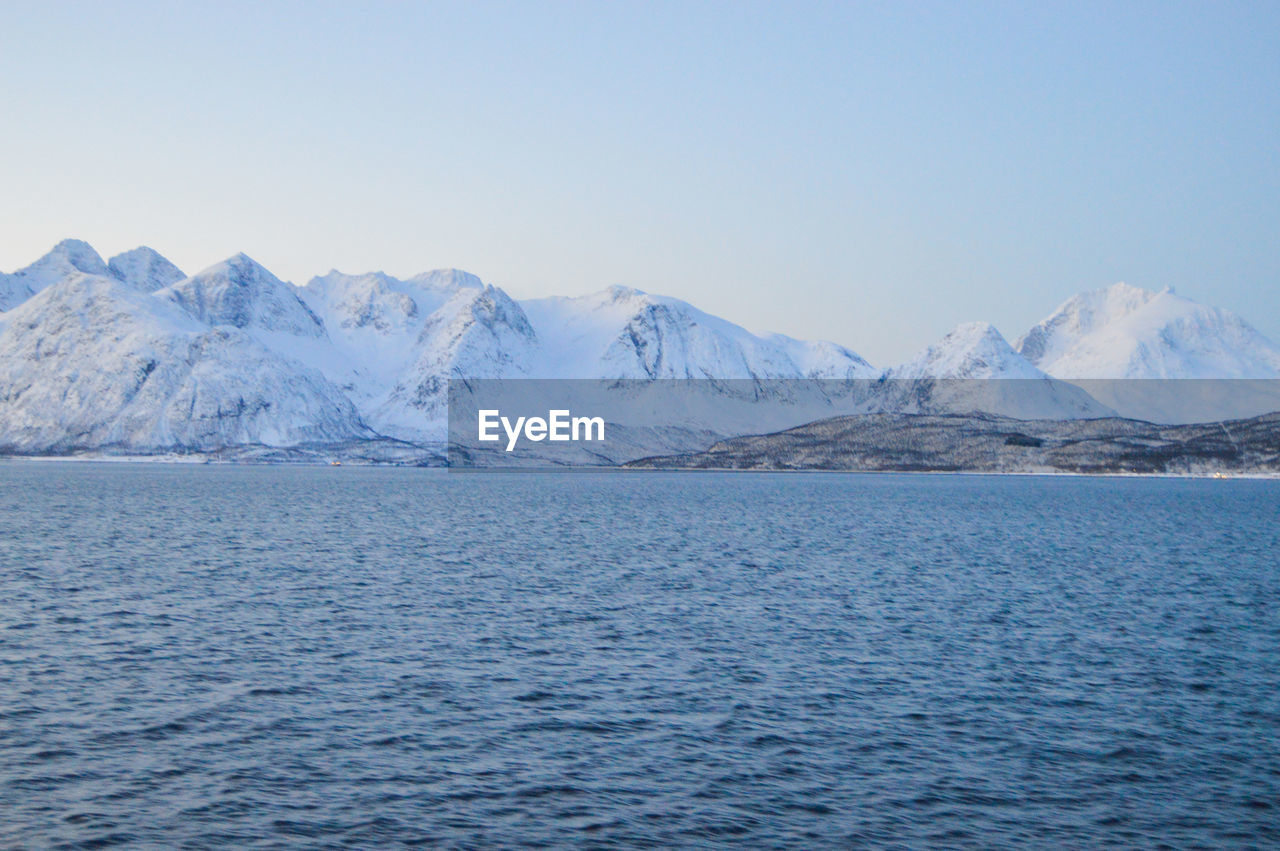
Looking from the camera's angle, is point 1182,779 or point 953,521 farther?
point 953,521

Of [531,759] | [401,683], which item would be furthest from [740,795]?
[401,683]

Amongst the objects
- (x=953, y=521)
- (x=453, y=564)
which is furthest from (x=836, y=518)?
(x=453, y=564)

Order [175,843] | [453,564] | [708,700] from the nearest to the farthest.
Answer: [175,843]
[708,700]
[453,564]

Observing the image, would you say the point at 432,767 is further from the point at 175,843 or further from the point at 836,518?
the point at 836,518

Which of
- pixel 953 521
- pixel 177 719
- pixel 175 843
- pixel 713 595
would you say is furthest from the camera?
pixel 953 521

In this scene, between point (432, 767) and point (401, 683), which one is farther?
point (401, 683)

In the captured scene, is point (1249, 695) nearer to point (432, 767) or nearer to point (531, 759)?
point (531, 759)
